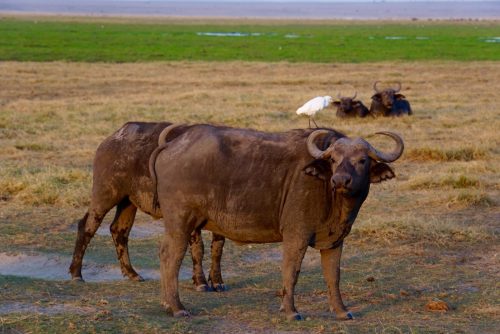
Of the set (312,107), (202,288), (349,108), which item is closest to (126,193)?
(202,288)

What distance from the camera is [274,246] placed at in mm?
8938

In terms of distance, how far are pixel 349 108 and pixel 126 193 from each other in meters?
11.9

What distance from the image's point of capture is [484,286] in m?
7.34

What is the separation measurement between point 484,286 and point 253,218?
2094mm

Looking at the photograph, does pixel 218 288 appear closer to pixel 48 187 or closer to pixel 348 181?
pixel 348 181

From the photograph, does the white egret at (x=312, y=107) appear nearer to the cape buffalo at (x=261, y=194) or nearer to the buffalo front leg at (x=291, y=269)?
the cape buffalo at (x=261, y=194)

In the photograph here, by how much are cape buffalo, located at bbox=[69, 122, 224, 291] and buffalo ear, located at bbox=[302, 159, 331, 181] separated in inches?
55.8

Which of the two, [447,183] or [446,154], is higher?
[447,183]

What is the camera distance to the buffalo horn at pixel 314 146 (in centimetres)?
612

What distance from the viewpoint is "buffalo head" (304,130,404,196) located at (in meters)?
5.91

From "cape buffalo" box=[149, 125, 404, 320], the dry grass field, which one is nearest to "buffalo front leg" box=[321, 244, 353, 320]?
"cape buffalo" box=[149, 125, 404, 320]

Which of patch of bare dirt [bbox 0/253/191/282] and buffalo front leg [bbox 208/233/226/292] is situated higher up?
buffalo front leg [bbox 208/233/226/292]

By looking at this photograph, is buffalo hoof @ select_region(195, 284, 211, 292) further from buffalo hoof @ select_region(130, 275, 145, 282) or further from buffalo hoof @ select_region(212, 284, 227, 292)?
buffalo hoof @ select_region(130, 275, 145, 282)

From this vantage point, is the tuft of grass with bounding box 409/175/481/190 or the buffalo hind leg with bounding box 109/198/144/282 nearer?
the buffalo hind leg with bounding box 109/198/144/282
